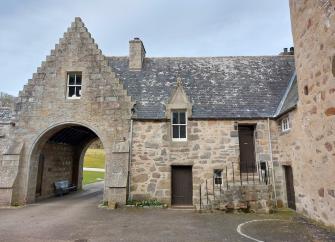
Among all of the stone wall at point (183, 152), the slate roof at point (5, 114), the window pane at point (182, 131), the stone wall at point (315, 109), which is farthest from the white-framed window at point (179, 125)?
the slate roof at point (5, 114)

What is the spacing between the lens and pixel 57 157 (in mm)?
17656

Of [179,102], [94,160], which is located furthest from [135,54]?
[94,160]

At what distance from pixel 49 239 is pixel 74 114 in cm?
757

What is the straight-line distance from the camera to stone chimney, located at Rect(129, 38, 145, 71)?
16.8 m

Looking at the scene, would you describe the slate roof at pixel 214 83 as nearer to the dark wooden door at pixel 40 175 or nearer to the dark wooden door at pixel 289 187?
the dark wooden door at pixel 289 187

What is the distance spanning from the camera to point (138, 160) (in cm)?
1337

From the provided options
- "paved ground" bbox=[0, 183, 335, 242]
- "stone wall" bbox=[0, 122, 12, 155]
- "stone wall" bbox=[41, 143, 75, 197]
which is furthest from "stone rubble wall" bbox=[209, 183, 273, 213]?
"stone wall" bbox=[0, 122, 12, 155]

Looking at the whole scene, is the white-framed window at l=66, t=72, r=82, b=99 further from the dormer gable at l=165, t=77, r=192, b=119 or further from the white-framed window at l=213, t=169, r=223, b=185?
the white-framed window at l=213, t=169, r=223, b=185

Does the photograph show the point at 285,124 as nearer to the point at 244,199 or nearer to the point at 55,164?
the point at 244,199

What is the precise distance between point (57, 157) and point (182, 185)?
8990 millimetres

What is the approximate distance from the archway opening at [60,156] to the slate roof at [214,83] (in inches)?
172

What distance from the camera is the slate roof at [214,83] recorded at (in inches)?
553

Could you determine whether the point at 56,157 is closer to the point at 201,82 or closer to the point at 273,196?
the point at 201,82

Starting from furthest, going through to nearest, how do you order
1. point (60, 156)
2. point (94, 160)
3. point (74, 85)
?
1. point (94, 160)
2. point (60, 156)
3. point (74, 85)
